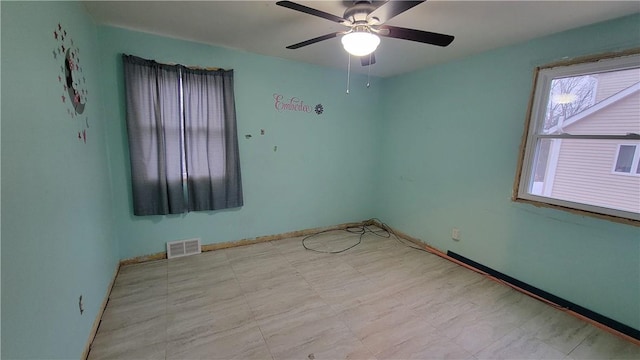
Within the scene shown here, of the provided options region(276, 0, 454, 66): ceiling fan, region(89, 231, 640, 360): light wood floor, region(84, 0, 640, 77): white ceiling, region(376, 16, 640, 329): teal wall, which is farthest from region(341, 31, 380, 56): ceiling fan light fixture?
region(89, 231, 640, 360): light wood floor

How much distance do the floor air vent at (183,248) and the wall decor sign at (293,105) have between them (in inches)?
73.3

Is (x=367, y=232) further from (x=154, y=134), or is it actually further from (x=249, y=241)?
(x=154, y=134)

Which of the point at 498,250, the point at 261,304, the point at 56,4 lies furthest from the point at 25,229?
the point at 498,250

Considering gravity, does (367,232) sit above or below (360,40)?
below

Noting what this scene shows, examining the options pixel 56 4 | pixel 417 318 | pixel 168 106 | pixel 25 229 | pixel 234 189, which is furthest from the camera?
pixel 234 189

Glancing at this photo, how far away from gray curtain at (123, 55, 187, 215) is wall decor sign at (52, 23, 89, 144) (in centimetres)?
56

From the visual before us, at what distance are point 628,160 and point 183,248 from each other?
4043 millimetres

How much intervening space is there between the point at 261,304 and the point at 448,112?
9.35ft

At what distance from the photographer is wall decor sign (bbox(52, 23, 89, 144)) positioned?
1.46m

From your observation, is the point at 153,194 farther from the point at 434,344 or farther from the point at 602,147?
the point at 602,147

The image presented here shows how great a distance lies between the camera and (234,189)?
3018mm

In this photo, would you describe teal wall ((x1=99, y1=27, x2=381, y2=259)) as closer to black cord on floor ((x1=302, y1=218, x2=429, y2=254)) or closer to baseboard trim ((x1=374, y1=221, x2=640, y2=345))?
black cord on floor ((x1=302, y1=218, x2=429, y2=254))

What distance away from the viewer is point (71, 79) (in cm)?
162

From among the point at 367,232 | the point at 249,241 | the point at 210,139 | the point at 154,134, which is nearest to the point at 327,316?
the point at 249,241
